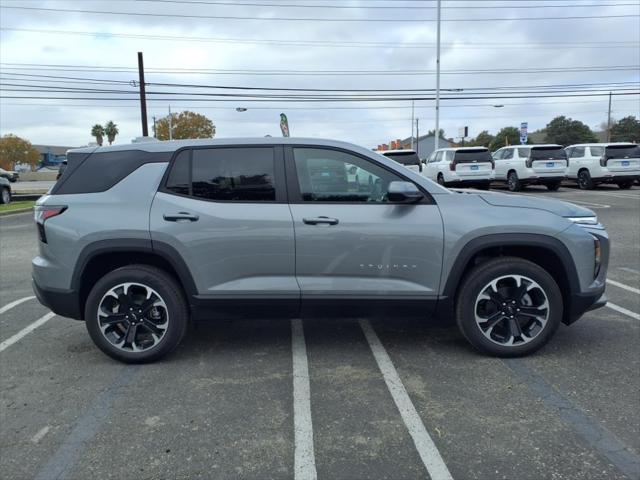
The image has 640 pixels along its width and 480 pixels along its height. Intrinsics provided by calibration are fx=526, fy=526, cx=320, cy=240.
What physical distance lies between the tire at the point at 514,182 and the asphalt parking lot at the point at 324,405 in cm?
1728

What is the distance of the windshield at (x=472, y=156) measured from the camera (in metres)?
20.4

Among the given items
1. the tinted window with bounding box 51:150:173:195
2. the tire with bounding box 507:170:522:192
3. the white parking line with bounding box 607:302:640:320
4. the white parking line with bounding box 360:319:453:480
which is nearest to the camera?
the white parking line with bounding box 360:319:453:480

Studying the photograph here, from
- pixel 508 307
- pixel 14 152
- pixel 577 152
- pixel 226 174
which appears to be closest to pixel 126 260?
pixel 226 174

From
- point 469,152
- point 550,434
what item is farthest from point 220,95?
point 550,434

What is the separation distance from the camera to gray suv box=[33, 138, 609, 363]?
3953mm

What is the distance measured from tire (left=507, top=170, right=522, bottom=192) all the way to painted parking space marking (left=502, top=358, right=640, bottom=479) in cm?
1881

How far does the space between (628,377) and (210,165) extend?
11.4 feet

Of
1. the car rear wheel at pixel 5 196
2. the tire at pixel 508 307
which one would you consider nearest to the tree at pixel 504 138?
the car rear wheel at pixel 5 196

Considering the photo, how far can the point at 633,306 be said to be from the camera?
5496 mm

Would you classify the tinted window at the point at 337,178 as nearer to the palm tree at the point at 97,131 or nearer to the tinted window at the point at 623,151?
the tinted window at the point at 623,151

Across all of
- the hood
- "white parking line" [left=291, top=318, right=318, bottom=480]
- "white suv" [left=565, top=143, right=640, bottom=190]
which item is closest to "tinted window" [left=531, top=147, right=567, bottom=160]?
"white suv" [left=565, top=143, right=640, bottom=190]

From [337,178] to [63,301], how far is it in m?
2.34

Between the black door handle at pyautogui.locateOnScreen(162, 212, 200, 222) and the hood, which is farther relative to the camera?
the hood

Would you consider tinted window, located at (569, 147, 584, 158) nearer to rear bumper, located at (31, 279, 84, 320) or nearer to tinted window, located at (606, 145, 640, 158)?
tinted window, located at (606, 145, 640, 158)
